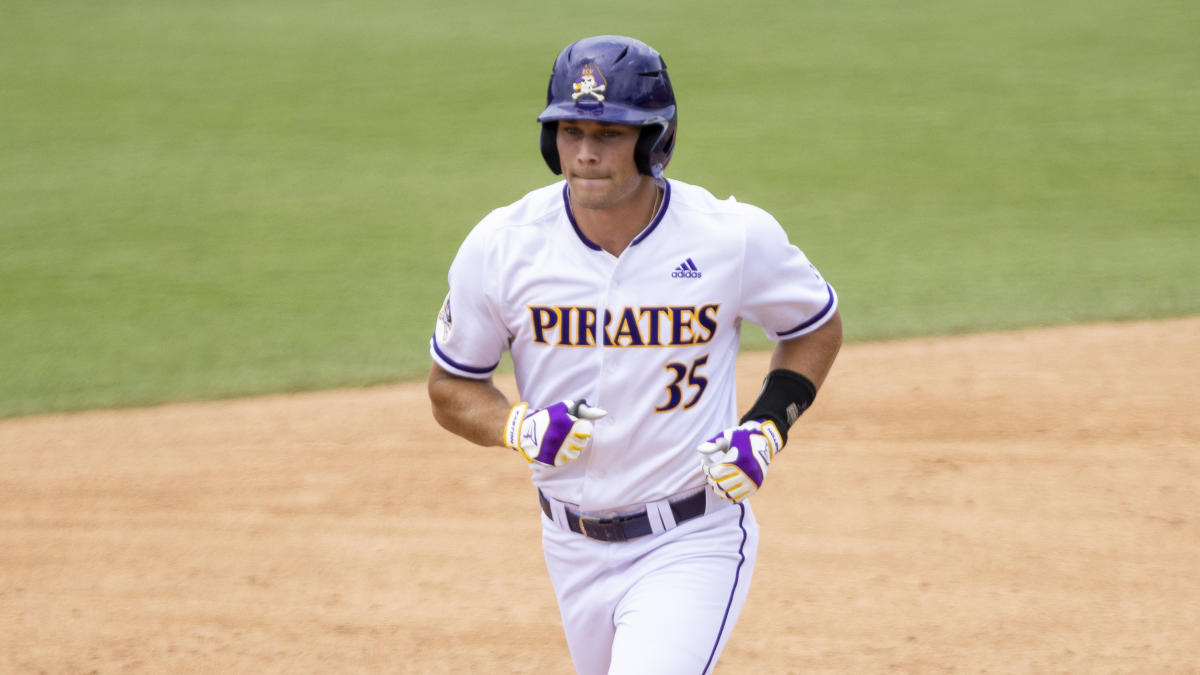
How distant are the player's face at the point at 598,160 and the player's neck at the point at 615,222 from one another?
81 mm

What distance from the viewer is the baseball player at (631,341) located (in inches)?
121

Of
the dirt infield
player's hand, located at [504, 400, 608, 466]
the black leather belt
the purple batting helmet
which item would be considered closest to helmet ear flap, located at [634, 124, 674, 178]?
the purple batting helmet

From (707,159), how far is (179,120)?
617 centimetres

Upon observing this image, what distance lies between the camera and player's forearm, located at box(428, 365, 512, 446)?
3297mm

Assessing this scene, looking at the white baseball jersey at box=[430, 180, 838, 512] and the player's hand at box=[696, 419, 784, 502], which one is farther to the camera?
the white baseball jersey at box=[430, 180, 838, 512]

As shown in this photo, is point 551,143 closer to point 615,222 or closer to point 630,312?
point 615,222

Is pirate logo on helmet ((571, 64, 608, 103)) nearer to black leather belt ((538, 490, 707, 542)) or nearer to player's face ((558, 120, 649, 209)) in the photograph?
player's face ((558, 120, 649, 209))

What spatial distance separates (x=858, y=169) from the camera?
40.7 feet

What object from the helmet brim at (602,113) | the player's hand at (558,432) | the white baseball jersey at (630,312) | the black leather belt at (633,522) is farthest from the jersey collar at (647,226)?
the black leather belt at (633,522)

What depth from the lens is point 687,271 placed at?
3182 mm

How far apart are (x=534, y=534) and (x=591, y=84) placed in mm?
3077

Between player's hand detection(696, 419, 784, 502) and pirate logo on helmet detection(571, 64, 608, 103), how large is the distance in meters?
0.84

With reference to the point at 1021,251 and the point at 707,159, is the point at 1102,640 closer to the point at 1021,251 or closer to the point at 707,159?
the point at 1021,251

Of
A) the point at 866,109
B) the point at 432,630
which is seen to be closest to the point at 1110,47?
the point at 866,109
